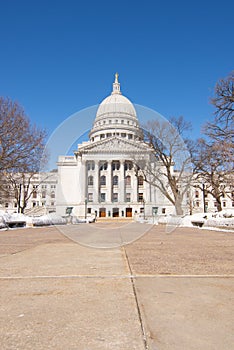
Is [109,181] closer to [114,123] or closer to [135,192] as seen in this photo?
[135,192]

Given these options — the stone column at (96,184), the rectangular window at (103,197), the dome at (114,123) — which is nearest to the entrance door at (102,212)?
the rectangular window at (103,197)

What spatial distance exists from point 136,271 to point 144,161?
30611mm

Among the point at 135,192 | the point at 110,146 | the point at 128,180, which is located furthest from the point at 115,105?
the point at 135,192

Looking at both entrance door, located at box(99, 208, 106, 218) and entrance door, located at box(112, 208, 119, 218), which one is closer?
entrance door, located at box(99, 208, 106, 218)

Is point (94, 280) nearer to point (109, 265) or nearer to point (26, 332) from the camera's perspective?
point (109, 265)

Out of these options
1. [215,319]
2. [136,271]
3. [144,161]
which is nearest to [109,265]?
[136,271]

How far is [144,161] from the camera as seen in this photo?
34.9 m

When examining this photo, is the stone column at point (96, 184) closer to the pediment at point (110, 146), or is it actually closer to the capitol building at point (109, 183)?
the capitol building at point (109, 183)

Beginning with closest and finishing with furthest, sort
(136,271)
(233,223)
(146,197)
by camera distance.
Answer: (136,271) → (233,223) → (146,197)

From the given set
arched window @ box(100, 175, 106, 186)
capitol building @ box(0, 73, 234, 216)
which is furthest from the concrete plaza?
arched window @ box(100, 175, 106, 186)

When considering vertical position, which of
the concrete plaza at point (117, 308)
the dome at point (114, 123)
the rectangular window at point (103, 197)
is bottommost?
the concrete plaza at point (117, 308)

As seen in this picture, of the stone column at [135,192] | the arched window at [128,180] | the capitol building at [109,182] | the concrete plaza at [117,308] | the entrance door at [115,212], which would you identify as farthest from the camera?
the arched window at [128,180]

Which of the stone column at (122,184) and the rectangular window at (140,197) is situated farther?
the rectangular window at (140,197)

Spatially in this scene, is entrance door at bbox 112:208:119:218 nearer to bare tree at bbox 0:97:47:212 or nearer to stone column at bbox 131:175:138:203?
stone column at bbox 131:175:138:203
